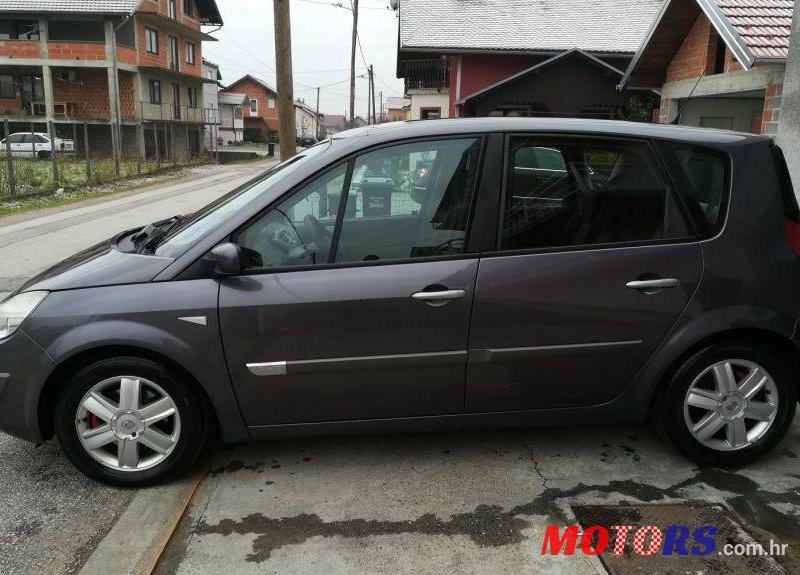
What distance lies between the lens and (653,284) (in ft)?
10.3

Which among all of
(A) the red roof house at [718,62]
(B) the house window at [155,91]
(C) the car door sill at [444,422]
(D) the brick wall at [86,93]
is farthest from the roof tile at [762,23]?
(B) the house window at [155,91]

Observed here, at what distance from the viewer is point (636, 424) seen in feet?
12.7

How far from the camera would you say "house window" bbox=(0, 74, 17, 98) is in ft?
126

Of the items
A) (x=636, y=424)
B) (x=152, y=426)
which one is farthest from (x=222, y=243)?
(x=636, y=424)

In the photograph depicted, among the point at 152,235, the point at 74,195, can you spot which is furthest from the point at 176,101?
the point at 152,235

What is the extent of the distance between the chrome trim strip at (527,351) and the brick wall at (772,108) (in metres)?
4.97

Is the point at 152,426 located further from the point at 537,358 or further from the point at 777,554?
the point at 777,554

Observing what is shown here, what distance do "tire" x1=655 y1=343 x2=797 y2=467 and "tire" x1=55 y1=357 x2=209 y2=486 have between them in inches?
91.8

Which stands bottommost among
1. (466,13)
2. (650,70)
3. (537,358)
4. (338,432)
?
(338,432)

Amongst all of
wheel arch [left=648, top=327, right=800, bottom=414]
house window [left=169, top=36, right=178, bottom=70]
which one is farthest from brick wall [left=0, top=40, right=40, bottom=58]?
wheel arch [left=648, top=327, right=800, bottom=414]

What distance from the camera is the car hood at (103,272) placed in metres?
3.08

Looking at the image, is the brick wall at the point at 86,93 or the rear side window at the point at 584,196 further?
the brick wall at the point at 86,93

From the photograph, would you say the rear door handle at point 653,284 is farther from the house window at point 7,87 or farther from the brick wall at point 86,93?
the house window at point 7,87

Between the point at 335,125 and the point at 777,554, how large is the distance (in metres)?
161
